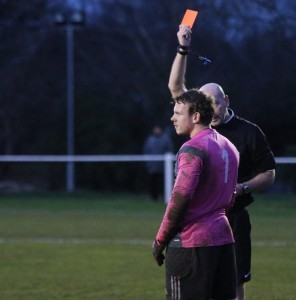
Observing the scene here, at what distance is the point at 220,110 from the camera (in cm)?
736

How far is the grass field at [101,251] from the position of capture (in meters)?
10.1

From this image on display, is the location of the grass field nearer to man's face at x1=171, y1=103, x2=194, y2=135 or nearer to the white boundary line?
the white boundary line

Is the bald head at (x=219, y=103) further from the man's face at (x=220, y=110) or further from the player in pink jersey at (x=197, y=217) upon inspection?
the player in pink jersey at (x=197, y=217)

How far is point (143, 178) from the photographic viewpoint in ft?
96.1

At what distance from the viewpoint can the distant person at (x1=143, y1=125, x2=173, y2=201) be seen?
23750 millimetres

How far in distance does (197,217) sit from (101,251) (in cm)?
758

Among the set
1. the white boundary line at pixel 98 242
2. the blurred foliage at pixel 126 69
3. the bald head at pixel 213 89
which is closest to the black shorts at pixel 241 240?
the bald head at pixel 213 89

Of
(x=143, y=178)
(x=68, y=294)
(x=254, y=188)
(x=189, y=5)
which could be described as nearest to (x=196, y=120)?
(x=254, y=188)

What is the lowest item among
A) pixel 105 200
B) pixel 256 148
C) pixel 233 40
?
pixel 105 200

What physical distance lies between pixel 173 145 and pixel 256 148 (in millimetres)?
24071

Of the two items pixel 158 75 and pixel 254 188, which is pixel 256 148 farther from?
pixel 158 75

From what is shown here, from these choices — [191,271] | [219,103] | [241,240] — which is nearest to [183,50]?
[219,103]

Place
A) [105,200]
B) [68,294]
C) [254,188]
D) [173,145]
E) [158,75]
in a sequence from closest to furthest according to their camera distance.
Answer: [254,188], [68,294], [105,200], [173,145], [158,75]

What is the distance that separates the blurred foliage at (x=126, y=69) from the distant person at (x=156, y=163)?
609 centimetres
